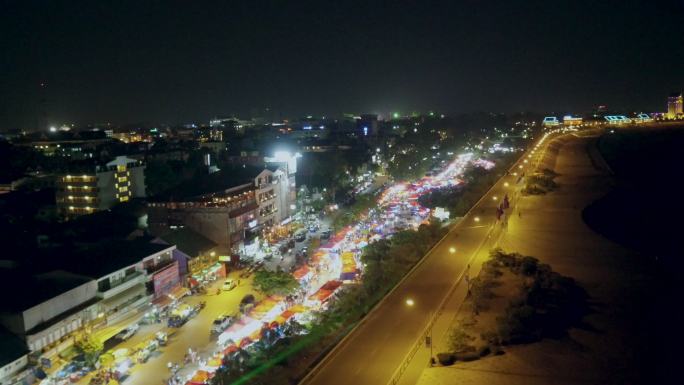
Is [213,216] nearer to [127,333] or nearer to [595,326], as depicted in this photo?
[127,333]

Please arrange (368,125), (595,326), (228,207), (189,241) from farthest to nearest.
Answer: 1. (368,125)
2. (228,207)
3. (189,241)
4. (595,326)

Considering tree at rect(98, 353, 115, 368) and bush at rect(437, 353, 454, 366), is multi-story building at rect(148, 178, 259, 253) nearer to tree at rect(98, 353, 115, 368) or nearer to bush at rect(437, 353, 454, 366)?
tree at rect(98, 353, 115, 368)

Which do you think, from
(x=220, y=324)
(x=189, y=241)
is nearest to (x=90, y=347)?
(x=220, y=324)

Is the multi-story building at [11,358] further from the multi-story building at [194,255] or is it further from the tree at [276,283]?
the tree at [276,283]

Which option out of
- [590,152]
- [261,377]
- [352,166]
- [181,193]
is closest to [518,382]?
[261,377]

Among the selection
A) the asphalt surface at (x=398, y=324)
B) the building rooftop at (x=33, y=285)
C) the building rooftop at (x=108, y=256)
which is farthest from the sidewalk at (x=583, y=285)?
the building rooftop at (x=108, y=256)

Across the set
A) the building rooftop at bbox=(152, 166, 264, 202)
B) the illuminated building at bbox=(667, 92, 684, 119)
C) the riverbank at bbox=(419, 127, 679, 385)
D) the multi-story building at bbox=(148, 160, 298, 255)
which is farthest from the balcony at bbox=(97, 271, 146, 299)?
the illuminated building at bbox=(667, 92, 684, 119)
